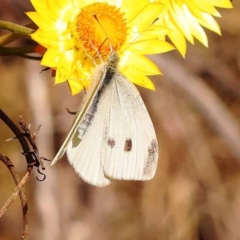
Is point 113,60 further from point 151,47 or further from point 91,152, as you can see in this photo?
point 91,152

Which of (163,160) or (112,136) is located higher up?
(112,136)

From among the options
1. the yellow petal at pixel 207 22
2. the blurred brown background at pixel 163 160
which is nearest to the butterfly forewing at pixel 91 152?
the yellow petal at pixel 207 22

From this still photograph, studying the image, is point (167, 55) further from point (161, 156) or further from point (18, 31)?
point (18, 31)

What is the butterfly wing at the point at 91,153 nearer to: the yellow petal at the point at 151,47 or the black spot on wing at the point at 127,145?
the black spot on wing at the point at 127,145

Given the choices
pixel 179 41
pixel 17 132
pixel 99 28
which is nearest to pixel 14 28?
pixel 17 132

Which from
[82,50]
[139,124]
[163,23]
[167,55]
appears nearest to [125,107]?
[139,124]

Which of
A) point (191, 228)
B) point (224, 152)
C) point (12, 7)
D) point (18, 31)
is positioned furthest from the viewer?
point (224, 152)
